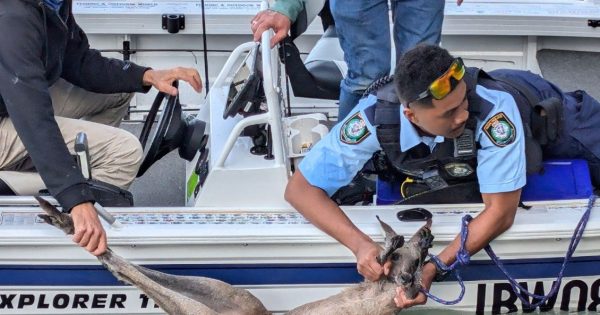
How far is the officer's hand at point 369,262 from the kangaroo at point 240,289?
22mm

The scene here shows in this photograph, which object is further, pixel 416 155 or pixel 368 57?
pixel 368 57

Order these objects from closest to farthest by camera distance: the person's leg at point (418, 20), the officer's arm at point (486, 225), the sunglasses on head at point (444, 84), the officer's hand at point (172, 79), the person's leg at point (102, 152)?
the sunglasses on head at point (444, 84) < the officer's arm at point (486, 225) < the person's leg at point (102, 152) < the officer's hand at point (172, 79) < the person's leg at point (418, 20)

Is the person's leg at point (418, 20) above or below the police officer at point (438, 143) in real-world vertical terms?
above

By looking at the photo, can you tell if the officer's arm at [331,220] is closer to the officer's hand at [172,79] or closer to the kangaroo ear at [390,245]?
the kangaroo ear at [390,245]

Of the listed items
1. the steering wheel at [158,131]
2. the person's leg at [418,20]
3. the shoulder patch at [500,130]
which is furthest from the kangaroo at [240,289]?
the person's leg at [418,20]

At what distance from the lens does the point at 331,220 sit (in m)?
3.56

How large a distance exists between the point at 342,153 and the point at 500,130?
51 centimetres

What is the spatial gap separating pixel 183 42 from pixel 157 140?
1.61 m

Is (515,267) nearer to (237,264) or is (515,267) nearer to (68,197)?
(237,264)

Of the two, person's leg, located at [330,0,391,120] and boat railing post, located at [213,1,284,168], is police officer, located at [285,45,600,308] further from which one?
person's leg, located at [330,0,391,120]

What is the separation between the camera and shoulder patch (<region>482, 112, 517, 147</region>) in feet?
11.3

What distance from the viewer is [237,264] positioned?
3629 millimetres

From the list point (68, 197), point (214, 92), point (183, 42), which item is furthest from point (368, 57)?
point (183, 42)

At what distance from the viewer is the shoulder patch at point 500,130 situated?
345 cm
